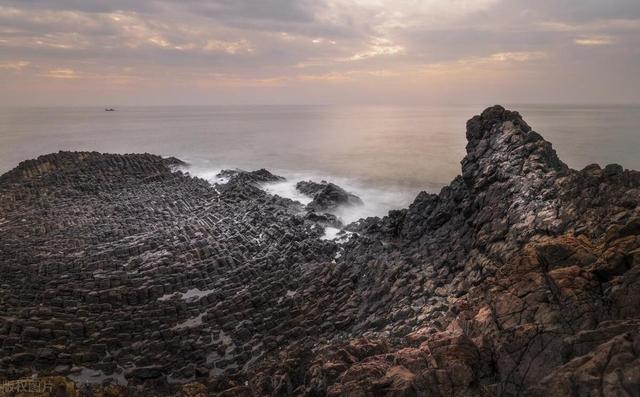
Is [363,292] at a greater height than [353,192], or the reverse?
[353,192]

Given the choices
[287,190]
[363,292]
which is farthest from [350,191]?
[363,292]

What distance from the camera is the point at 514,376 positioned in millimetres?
9695

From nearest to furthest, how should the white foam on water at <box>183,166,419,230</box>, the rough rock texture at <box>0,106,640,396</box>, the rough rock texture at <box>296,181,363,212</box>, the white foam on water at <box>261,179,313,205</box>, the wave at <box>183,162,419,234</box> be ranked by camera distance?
the rough rock texture at <box>0,106,640,396</box>, the rough rock texture at <box>296,181,363,212</box>, the wave at <box>183,162,419,234</box>, the white foam on water at <box>183,166,419,230</box>, the white foam on water at <box>261,179,313,205</box>

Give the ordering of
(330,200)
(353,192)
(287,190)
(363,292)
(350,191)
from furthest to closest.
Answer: (350,191), (353,192), (287,190), (330,200), (363,292)

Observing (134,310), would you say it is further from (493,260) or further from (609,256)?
(609,256)

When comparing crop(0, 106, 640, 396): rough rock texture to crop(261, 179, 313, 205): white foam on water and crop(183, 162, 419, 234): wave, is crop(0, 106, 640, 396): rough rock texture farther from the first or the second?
crop(261, 179, 313, 205): white foam on water

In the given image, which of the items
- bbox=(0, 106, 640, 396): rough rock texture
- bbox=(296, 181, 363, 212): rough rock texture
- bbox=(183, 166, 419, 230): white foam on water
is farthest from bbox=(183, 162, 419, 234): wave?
bbox=(0, 106, 640, 396): rough rock texture

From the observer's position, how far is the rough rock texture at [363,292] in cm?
1016

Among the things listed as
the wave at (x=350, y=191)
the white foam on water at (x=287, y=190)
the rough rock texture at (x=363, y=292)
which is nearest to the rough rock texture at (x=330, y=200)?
the wave at (x=350, y=191)

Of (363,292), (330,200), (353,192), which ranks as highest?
(330,200)

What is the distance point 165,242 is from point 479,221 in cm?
1894

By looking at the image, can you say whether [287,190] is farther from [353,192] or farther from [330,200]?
[330,200]

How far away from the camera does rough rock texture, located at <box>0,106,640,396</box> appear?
10156 millimetres

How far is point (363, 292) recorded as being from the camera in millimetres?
19969
